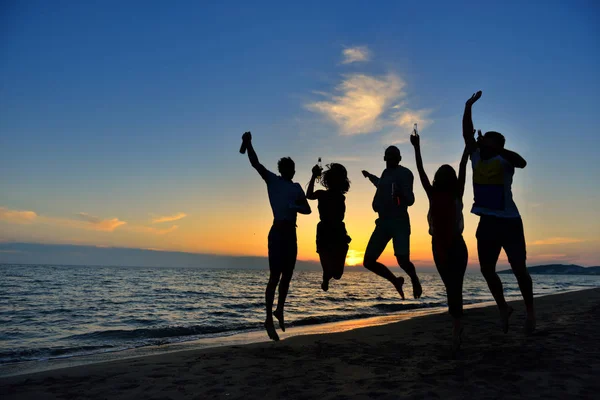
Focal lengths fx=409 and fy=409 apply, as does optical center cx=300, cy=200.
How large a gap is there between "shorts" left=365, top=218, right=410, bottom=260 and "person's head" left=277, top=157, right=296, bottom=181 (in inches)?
61.4

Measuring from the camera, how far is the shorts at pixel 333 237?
6.57m

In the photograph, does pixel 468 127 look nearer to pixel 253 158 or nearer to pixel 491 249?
pixel 491 249

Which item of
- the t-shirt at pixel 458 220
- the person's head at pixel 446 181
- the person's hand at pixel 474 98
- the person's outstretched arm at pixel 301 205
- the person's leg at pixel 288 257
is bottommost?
the person's leg at pixel 288 257

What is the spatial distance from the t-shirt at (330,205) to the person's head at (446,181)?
1920 millimetres

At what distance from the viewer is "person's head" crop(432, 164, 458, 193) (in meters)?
4.86

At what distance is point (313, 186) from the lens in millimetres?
6574

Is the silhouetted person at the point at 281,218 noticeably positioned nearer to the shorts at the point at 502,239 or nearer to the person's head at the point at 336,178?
the person's head at the point at 336,178

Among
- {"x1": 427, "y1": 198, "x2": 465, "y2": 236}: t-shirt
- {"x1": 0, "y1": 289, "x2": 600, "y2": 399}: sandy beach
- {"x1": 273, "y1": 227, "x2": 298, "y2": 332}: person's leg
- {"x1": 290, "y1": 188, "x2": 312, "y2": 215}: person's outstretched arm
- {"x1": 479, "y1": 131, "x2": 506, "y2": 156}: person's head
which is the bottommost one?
{"x1": 0, "y1": 289, "x2": 600, "y2": 399}: sandy beach

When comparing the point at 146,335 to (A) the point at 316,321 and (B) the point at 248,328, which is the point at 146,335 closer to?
(B) the point at 248,328

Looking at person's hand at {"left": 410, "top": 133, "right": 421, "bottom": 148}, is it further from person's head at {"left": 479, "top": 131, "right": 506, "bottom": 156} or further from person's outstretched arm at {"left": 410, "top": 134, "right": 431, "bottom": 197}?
person's head at {"left": 479, "top": 131, "right": 506, "bottom": 156}

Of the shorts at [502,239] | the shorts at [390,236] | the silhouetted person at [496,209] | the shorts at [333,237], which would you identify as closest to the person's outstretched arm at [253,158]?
the shorts at [333,237]

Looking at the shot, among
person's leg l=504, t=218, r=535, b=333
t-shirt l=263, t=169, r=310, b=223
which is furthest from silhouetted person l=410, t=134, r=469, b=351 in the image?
t-shirt l=263, t=169, r=310, b=223

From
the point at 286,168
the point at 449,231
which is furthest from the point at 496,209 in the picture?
the point at 286,168

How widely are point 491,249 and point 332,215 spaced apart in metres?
2.36
